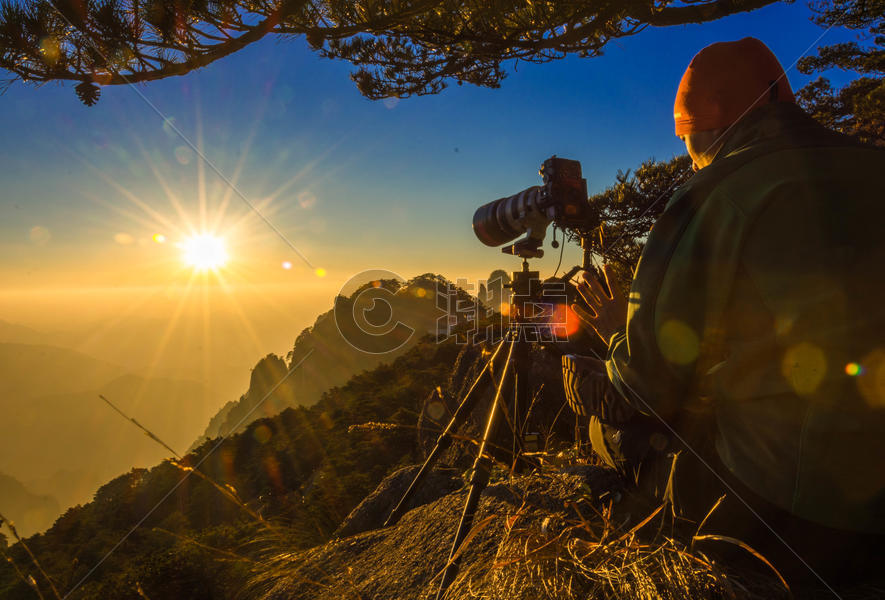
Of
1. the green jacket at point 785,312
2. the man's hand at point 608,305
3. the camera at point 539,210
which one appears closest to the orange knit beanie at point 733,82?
the green jacket at point 785,312

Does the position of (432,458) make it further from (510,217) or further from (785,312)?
(785,312)

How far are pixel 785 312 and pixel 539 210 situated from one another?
6.27 feet

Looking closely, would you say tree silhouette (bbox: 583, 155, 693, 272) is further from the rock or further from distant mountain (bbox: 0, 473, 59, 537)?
distant mountain (bbox: 0, 473, 59, 537)

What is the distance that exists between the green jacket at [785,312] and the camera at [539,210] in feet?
4.54

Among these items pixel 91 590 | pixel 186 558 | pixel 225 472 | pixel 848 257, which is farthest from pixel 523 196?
pixel 225 472

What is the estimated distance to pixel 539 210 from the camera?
275cm

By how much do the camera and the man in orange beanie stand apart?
1.21 meters


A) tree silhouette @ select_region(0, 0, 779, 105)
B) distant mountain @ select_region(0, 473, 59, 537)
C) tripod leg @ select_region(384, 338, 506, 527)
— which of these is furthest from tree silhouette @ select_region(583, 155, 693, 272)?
distant mountain @ select_region(0, 473, 59, 537)

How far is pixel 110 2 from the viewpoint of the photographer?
3.12 m

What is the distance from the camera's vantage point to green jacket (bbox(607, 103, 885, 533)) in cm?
91

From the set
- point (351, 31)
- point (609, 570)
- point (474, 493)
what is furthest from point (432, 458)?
point (351, 31)

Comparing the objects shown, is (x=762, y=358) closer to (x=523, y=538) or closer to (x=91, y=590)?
(x=523, y=538)

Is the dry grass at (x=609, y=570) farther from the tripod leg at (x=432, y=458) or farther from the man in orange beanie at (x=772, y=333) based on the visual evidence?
the tripod leg at (x=432, y=458)

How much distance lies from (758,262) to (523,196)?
2008 mm
